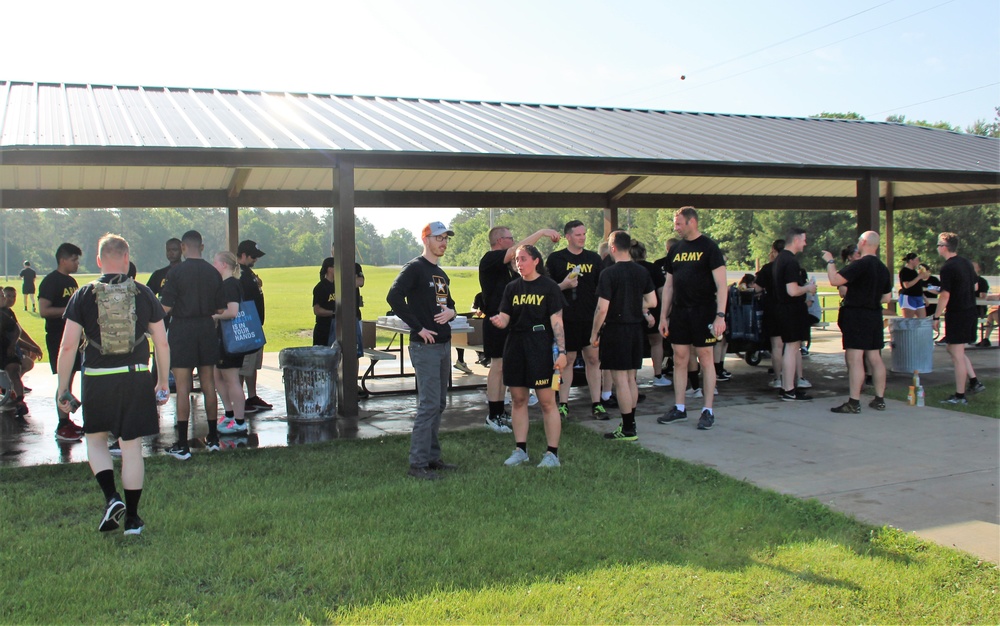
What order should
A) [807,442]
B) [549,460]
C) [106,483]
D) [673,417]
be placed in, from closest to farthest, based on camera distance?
[106,483]
[549,460]
[807,442]
[673,417]

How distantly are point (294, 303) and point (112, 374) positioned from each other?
109 ft

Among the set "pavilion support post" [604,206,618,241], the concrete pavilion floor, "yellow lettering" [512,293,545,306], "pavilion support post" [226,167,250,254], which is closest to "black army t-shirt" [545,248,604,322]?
the concrete pavilion floor

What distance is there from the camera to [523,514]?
199 inches

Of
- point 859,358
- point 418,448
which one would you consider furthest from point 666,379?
point 418,448

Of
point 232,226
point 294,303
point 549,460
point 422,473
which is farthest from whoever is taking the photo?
point 294,303

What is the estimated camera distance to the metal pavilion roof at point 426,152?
772cm

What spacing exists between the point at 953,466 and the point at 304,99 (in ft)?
29.1

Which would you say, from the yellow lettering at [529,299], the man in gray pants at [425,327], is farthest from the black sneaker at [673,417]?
the man in gray pants at [425,327]

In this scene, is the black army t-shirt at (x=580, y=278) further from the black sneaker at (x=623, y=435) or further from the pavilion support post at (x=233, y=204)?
the pavilion support post at (x=233, y=204)

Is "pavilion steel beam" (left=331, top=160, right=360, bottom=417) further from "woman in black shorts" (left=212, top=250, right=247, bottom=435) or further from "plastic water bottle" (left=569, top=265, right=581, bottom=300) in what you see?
"plastic water bottle" (left=569, top=265, right=581, bottom=300)

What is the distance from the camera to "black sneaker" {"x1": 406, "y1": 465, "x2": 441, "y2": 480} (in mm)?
5883

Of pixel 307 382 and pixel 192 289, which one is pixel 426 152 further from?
pixel 192 289

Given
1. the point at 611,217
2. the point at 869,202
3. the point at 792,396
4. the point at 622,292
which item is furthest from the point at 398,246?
the point at 622,292

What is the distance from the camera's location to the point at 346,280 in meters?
8.34
